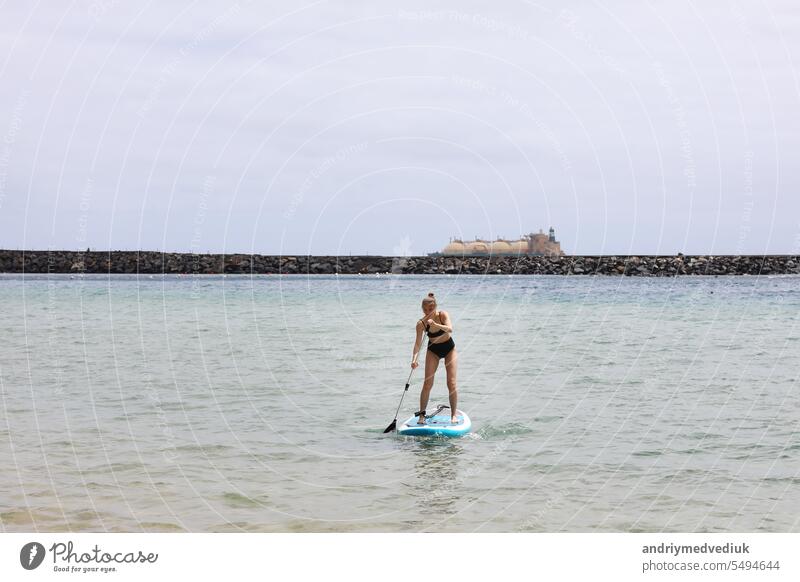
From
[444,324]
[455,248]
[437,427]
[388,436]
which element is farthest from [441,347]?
[455,248]

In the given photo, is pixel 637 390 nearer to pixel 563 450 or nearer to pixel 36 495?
pixel 563 450

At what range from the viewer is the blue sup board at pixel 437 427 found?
13.8 m

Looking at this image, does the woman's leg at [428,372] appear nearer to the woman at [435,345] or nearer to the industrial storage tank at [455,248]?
the woman at [435,345]

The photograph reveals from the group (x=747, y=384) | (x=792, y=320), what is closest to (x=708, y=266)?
(x=792, y=320)

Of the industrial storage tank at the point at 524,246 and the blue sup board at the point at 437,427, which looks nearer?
the blue sup board at the point at 437,427

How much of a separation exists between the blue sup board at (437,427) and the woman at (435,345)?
0.38 feet

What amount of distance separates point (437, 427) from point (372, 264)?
350 feet

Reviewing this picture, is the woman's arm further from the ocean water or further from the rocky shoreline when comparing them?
the rocky shoreline

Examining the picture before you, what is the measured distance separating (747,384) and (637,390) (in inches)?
99.0

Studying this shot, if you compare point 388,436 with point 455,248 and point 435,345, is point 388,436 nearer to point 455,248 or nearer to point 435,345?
point 435,345

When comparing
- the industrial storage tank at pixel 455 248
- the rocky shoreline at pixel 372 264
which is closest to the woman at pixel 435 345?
the rocky shoreline at pixel 372 264

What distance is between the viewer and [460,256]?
128625mm

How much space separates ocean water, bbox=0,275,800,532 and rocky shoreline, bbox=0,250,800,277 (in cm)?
7891
